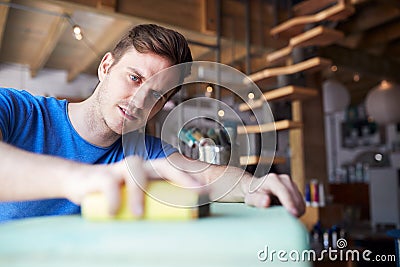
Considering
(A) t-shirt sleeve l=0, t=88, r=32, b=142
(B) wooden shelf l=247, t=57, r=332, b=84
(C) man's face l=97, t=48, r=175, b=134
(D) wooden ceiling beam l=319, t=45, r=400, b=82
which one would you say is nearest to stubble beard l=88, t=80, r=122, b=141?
(C) man's face l=97, t=48, r=175, b=134

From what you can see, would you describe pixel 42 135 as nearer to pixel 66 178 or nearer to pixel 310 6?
pixel 66 178

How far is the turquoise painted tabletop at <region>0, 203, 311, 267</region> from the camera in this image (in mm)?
289

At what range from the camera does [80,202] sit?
1.16ft

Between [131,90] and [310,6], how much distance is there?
2.75 meters

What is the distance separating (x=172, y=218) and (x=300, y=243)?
11 cm

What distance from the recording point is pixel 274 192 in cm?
42

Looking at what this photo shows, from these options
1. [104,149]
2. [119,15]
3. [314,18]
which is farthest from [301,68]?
[104,149]

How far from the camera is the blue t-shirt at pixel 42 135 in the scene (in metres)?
0.49

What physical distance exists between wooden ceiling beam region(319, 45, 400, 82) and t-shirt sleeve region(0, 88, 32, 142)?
10.3 feet

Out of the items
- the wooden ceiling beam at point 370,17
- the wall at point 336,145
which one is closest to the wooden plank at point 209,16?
the wooden ceiling beam at point 370,17

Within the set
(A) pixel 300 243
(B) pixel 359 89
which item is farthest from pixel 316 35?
(B) pixel 359 89

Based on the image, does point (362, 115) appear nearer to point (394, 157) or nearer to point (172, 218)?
point (394, 157)

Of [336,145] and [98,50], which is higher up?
[336,145]

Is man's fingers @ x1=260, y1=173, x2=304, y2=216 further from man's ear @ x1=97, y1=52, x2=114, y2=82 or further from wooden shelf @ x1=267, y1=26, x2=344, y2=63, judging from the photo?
wooden shelf @ x1=267, y1=26, x2=344, y2=63
